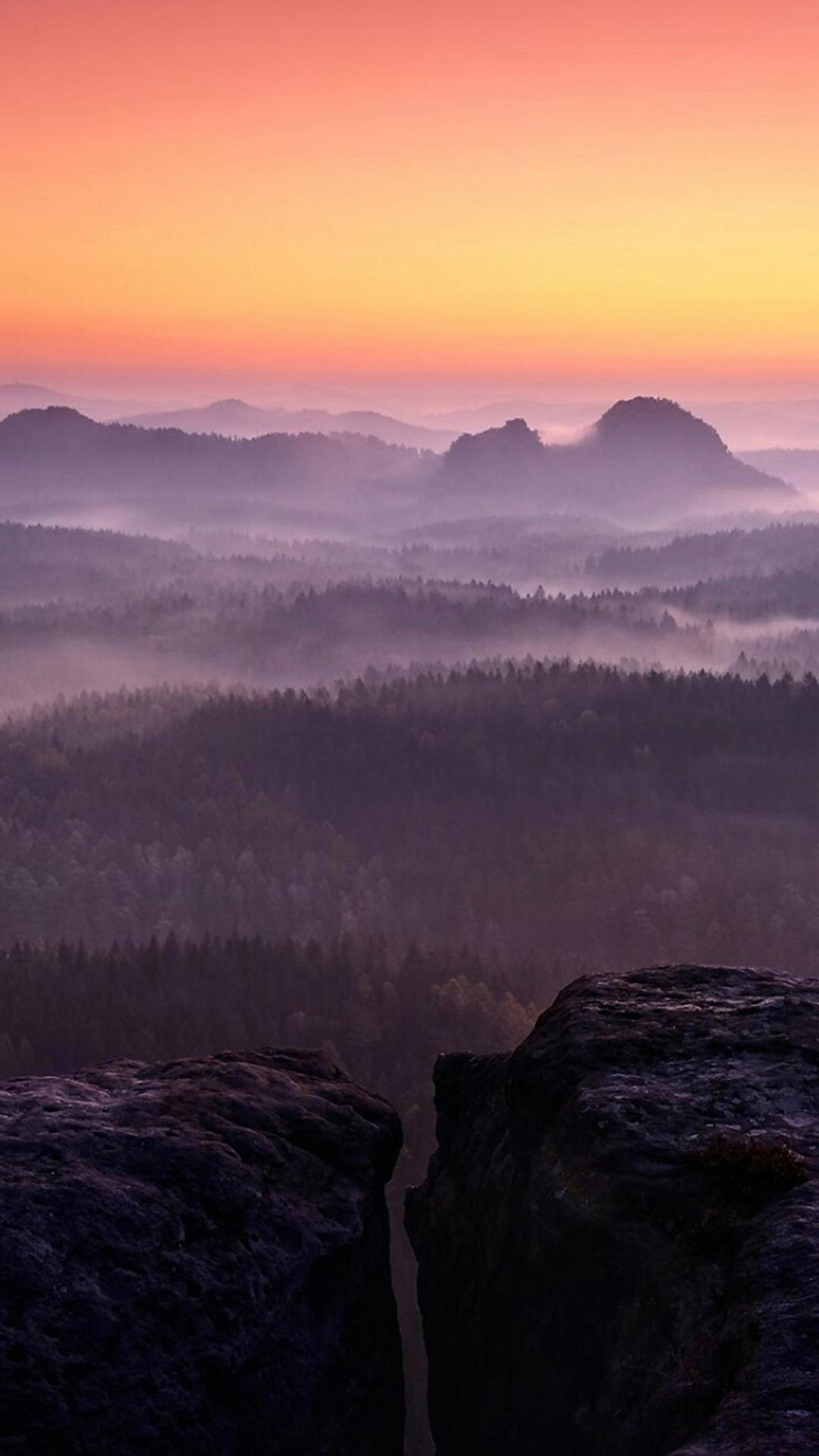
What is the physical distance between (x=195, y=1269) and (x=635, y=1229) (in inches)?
376

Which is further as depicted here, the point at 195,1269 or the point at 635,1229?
the point at 635,1229

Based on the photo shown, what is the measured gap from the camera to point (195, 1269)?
26.2 m

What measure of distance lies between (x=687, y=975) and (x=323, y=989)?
413 ft

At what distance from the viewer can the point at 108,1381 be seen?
79.1 ft

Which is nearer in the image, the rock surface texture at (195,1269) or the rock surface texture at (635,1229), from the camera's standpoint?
the rock surface texture at (635,1229)

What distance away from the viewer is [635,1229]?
2680 centimetres

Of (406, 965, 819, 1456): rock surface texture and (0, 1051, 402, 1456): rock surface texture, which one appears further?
(0, 1051, 402, 1456): rock surface texture

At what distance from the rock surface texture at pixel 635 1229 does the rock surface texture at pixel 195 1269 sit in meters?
2.68

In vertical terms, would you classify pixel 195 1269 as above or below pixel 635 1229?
below

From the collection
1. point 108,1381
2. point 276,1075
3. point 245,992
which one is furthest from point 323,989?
point 108,1381

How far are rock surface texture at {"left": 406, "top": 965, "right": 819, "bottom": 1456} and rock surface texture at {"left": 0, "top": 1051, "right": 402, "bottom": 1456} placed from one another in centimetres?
268

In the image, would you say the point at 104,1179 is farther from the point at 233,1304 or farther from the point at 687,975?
the point at 687,975

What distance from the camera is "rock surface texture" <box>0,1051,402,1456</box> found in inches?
944

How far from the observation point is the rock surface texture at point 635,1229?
22.3 metres
